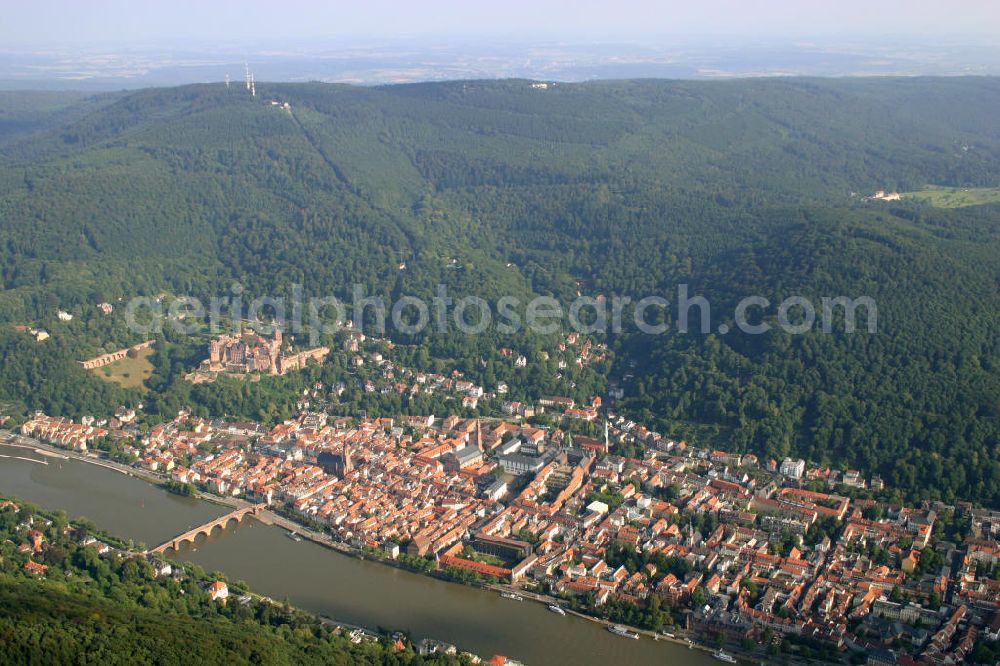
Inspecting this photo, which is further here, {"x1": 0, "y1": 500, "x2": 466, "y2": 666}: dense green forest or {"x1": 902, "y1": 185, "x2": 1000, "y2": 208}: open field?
{"x1": 902, "y1": 185, "x2": 1000, "y2": 208}: open field

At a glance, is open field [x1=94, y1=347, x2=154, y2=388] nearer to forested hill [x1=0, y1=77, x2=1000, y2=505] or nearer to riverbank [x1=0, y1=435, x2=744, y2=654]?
riverbank [x1=0, y1=435, x2=744, y2=654]

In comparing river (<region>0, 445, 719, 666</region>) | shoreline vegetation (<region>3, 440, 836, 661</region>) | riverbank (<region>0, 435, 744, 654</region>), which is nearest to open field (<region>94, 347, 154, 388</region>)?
riverbank (<region>0, 435, 744, 654</region>)

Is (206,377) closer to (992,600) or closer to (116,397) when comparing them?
(116,397)

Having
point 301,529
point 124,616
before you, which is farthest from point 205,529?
point 124,616

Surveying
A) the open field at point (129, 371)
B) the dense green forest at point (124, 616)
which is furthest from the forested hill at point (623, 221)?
the dense green forest at point (124, 616)

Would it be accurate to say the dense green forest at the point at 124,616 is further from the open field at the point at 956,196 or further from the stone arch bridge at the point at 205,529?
the open field at the point at 956,196
